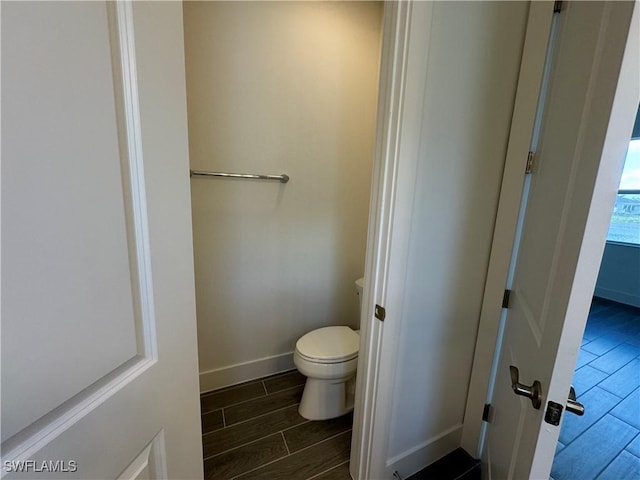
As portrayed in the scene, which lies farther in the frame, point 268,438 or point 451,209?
point 268,438

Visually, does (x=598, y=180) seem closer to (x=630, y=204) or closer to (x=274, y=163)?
(x=274, y=163)

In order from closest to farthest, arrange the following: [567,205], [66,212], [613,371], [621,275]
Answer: [66,212], [567,205], [613,371], [621,275]

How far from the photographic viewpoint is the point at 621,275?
3525 mm

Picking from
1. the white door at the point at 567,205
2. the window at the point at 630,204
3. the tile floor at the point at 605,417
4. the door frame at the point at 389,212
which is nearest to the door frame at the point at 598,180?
the white door at the point at 567,205

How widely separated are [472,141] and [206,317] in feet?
5.45

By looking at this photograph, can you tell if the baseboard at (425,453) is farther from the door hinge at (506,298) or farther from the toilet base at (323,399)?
the door hinge at (506,298)

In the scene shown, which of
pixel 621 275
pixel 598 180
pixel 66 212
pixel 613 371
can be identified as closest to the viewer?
pixel 66 212

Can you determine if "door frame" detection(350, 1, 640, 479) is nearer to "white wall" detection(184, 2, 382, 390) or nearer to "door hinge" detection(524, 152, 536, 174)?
"door hinge" detection(524, 152, 536, 174)

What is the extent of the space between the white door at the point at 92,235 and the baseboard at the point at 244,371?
1260mm

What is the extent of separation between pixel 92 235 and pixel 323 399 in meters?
1.53

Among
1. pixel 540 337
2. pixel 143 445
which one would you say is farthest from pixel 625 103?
pixel 143 445

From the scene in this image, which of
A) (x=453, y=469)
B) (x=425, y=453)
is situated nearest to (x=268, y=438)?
(x=425, y=453)

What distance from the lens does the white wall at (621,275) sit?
3377 mm

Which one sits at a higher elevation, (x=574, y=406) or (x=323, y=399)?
(x=574, y=406)
